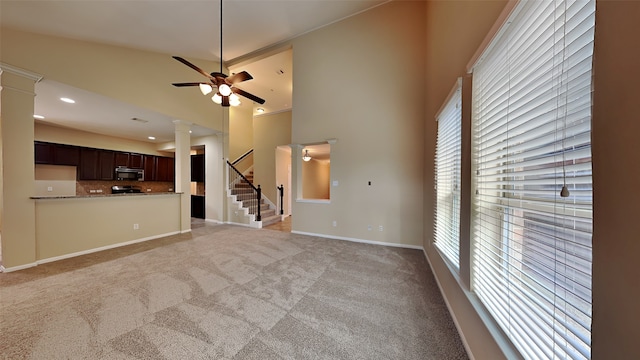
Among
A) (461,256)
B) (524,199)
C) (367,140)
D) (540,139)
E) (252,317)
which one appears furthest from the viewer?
(367,140)

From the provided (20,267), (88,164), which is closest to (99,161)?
(88,164)

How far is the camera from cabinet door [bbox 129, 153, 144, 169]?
6574mm

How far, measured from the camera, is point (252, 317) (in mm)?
1906

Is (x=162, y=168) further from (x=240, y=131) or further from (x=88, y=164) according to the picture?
(x=240, y=131)

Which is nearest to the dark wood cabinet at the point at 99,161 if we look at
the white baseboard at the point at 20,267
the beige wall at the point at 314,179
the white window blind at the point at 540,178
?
the white baseboard at the point at 20,267

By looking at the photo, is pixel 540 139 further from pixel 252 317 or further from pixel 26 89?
pixel 26 89

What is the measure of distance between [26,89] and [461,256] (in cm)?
593

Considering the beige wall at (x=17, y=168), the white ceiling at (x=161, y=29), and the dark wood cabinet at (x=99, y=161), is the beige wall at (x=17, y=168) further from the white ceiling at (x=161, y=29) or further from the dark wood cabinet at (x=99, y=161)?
the dark wood cabinet at (x=99, y=161)

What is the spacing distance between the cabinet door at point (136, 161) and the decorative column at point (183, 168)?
319cm

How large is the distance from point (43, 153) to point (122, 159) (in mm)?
1491

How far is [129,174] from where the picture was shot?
255 inches

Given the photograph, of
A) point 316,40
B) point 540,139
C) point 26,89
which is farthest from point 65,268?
point 316,40

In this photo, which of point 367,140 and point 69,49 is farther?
point 367,140

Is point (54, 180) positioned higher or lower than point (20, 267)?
higher
